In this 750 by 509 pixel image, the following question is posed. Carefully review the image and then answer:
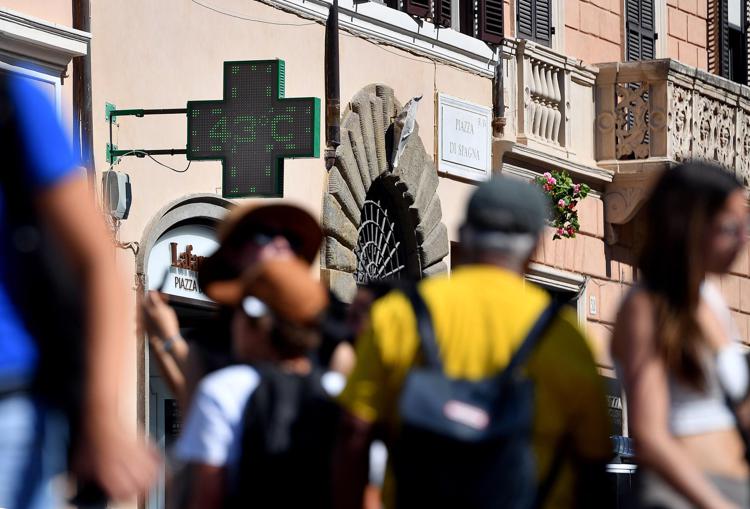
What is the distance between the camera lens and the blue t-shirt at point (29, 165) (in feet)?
10.9

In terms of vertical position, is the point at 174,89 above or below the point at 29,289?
above

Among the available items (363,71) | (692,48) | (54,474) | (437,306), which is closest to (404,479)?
(437,306)

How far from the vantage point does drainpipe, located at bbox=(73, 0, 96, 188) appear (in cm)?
1433

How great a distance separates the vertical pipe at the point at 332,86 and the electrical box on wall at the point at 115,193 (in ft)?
10.9

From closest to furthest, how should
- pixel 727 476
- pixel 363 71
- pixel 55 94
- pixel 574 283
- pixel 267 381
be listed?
pixel 727 476 < pixel 267 381 < pixel 55 94 < pixel 363 71 < pixel 574 283

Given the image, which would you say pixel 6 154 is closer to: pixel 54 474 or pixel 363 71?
pixel 54 474

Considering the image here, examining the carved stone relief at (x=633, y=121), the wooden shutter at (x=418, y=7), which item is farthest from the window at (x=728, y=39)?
the wooden shutter at (x=418, y=7)

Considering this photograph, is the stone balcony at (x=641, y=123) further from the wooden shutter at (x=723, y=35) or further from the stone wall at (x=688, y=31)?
the wooden shutter at (x=723, y=35)

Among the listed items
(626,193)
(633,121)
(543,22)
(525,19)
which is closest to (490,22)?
(525,19)

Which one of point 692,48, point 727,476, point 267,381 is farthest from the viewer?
point 692,48

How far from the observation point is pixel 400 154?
18734 millimetres

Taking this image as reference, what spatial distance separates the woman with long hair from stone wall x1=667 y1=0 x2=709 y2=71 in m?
20.8

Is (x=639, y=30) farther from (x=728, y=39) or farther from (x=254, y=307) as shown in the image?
(x=254, y=307)

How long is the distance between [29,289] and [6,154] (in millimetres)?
229
